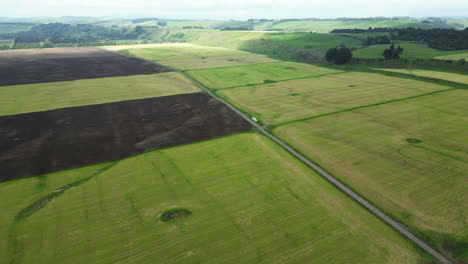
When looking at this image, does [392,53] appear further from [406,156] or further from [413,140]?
[406,156]

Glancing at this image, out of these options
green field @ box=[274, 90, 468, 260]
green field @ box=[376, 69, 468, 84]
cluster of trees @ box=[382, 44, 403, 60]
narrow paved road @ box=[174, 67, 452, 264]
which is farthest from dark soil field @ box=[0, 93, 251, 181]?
cluster of trees @ box=[382, 44, 403, 60]

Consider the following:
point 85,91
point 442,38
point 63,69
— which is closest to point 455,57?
point 442,38

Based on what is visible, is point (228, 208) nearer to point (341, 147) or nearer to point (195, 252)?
point (195, 252)

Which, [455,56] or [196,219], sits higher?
[455,56]

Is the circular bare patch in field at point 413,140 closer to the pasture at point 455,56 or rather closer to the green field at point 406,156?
the green field at point 406,156

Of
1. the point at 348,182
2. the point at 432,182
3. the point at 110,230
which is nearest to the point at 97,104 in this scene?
the point at 110,230

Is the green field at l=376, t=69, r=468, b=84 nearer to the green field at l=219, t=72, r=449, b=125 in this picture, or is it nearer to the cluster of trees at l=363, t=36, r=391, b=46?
the green field at l=219, t=72, r=449, b=125
